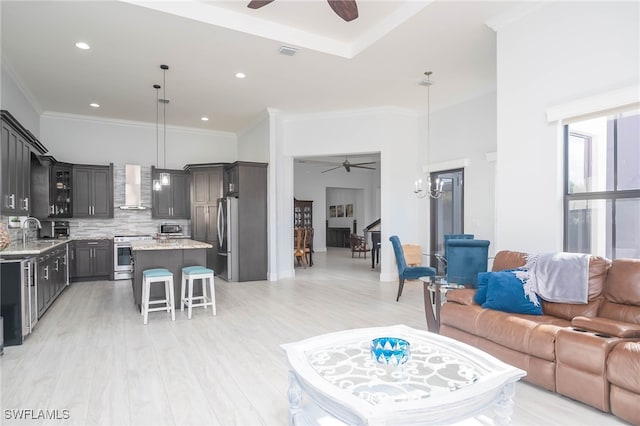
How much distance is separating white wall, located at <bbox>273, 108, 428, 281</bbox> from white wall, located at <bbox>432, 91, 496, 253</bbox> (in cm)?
78

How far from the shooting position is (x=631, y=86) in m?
2.92

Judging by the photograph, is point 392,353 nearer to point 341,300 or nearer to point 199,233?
point 341,300

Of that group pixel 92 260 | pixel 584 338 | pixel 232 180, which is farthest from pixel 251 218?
pixel 584 338

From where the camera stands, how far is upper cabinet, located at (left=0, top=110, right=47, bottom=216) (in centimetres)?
418

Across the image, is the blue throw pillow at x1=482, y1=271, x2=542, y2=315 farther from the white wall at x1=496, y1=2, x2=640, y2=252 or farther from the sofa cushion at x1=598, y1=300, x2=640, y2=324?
the white wall at x1=496, y1=2, x2=640, y2=252

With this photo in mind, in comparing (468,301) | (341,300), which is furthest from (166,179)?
(468,301)

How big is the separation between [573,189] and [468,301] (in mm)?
1491

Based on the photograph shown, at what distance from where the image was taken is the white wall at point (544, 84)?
3.07 meters

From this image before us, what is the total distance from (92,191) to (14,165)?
3034mm

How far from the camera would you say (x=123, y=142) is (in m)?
8.07

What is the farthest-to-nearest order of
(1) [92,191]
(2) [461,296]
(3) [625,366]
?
(1) [92,191], (2) [461,296], (3) [625,366]

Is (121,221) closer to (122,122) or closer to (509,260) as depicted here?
(122,122)

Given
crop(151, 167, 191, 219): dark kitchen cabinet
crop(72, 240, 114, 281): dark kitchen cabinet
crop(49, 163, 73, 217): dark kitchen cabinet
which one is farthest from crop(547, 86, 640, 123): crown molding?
crop(49, 163, 73, 217): dark kitchen cabinet

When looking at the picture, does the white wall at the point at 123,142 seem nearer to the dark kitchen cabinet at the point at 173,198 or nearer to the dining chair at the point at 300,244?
the dark kitchen cabinet at the point at 173,198
